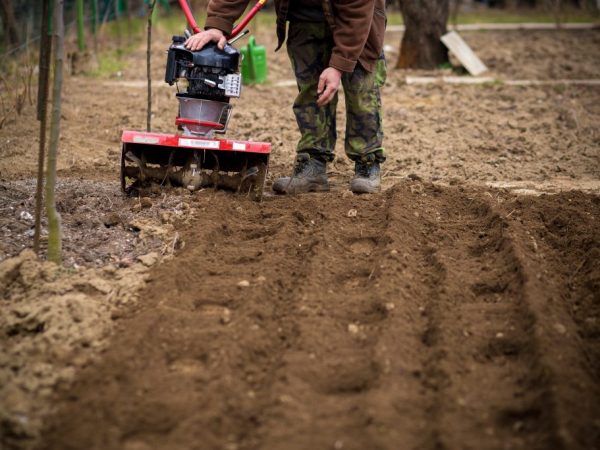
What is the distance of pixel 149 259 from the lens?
3.83 meters

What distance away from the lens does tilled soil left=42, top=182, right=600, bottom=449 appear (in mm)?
2529

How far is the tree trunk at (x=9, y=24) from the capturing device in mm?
8453

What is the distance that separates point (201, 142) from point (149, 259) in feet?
2.89

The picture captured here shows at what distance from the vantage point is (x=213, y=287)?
353 centimetres

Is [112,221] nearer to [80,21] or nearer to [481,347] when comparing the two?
[481,347]

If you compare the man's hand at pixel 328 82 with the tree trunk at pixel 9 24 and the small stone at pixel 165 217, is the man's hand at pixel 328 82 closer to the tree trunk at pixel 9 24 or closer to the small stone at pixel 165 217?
the small stone at pixel 165 217

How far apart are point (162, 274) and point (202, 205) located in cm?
97

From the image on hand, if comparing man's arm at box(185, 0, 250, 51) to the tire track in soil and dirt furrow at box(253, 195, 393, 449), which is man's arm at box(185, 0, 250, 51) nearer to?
dirt furrow at box(253, 195, 393, 449)

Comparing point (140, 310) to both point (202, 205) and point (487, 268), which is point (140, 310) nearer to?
point (202, 205)

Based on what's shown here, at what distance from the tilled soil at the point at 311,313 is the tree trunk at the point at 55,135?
11 centimetres

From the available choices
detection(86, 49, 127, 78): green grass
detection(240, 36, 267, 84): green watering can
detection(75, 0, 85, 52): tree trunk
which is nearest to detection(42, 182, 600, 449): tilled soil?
detection(240, 36, 267, 84): green watering can

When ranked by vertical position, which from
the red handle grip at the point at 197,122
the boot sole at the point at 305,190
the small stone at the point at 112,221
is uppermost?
the red handle grip at the point at 197,122

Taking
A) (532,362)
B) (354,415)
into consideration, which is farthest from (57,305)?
(532,362)

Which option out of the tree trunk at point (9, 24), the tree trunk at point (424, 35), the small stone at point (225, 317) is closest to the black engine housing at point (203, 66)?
the small stone at point (225, 317)
